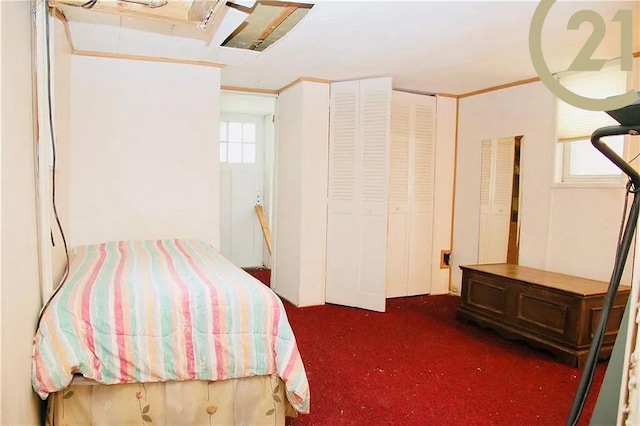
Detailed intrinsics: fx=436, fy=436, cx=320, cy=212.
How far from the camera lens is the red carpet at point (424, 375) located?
211 centimetres

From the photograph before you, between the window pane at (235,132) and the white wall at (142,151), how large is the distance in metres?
1.95

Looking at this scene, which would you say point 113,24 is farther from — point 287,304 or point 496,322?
point 496,322

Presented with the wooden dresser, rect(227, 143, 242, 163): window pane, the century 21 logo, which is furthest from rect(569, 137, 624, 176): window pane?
rect(227, 143, 242, 163): window pane

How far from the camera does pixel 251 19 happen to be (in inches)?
100

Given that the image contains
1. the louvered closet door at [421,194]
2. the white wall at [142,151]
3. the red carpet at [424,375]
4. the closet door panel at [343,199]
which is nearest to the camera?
the red carpet at [424,375]

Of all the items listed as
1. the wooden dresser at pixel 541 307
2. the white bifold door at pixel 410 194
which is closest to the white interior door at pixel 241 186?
the white bifold door at pixel 410 194

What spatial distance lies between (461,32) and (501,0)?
0.46m

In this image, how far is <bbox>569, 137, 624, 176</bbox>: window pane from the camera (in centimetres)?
304

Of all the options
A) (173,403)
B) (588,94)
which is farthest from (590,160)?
(173,403)

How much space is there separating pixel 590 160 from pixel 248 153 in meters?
3.78

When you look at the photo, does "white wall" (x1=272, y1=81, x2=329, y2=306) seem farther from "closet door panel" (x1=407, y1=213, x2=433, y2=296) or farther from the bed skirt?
the bed skirt

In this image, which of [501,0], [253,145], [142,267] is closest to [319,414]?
[142,267]

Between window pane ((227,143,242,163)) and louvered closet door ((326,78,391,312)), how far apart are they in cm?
190

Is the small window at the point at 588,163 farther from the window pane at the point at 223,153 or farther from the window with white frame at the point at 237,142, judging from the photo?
the window pane at the point at 223,153
